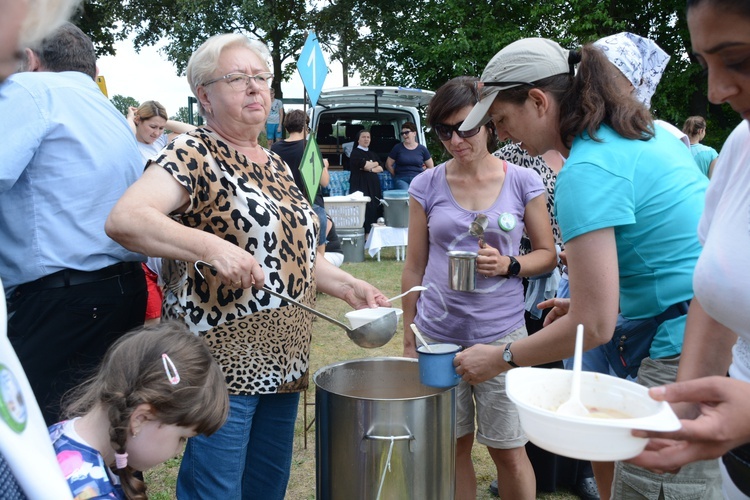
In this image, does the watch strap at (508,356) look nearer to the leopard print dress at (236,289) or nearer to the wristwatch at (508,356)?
the wristwatch at (508,356)

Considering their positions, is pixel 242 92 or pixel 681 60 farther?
pixel 681 60

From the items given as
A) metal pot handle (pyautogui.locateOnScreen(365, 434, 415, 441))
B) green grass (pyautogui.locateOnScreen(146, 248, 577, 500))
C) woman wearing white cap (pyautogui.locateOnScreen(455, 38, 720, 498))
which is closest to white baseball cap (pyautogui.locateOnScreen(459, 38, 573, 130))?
woman wearing white cap (pyautogui.locateOnScreen(455, 38, 720, 498))

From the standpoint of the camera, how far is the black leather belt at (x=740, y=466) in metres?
1.12

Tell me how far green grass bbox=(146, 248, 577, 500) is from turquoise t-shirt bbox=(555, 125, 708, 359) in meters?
1.77

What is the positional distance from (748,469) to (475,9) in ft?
59.5

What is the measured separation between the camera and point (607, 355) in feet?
6.72

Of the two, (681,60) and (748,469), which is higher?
(681,60)

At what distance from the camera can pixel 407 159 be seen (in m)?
10.0

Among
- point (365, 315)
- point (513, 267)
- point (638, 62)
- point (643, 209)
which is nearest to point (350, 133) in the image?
point (638, 62)

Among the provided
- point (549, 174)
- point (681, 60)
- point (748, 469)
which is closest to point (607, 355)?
point (748, 469)

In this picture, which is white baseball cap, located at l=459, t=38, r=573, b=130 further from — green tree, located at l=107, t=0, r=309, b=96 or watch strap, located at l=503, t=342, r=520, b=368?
green tree, located at l=107, t=0, r=309, b=96

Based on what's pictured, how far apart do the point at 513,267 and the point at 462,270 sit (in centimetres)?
25

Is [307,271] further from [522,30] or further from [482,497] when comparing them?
[522,30]

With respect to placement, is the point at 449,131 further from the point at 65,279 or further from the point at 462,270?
the point at 65,279
